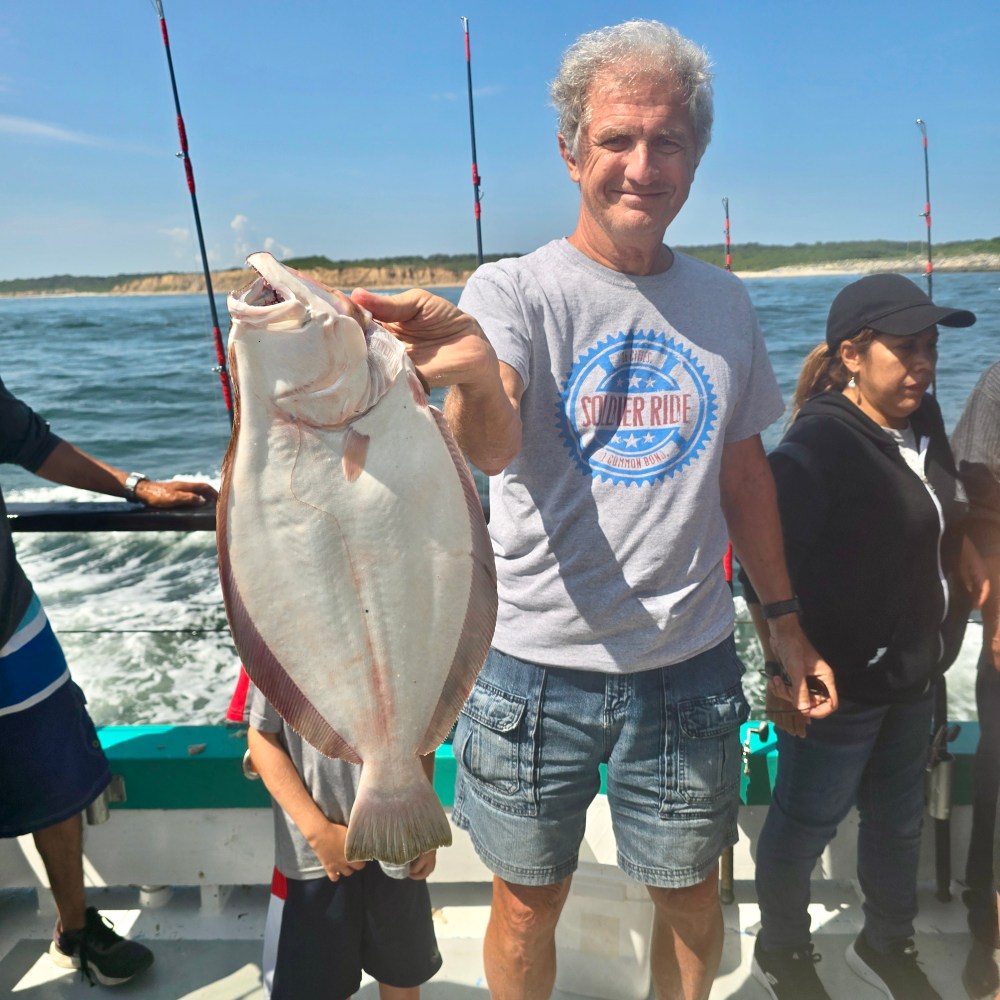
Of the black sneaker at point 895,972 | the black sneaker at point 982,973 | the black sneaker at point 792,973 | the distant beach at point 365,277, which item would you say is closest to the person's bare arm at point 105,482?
the distant beach at point 365,277

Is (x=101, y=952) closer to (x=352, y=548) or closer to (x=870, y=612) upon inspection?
(x=352, y=548)

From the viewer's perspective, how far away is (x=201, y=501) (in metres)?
2.42

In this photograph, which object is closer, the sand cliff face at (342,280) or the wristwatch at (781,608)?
the wristwatch at (781,608)

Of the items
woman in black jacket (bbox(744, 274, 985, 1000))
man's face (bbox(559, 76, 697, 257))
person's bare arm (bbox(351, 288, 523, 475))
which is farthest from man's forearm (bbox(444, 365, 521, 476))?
woman in black jacket (bbox(744, 274, 985, 1000))

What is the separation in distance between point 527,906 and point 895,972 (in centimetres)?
117

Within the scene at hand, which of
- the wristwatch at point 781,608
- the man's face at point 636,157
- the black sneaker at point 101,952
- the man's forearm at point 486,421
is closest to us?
the man's forearm at point 486,421

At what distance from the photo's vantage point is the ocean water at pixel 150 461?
6.38m

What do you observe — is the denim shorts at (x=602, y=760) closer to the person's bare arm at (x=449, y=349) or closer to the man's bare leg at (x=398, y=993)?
the man's bare leg at (x=398, y=993)

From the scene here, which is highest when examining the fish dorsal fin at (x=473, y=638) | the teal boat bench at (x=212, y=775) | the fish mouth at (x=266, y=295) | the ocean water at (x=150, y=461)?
the fish mouth at (x=266, y=295)

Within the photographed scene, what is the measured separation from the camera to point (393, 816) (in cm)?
124

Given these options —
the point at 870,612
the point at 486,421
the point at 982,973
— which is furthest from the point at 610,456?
the point at 982,973

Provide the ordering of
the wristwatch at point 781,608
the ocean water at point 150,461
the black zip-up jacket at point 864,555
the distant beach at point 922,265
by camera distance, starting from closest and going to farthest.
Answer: the wristwatch at point 781,608, the black zip-up jacket at point 864,555, the ocean water at point 150,461, the distant beach at point 922,265

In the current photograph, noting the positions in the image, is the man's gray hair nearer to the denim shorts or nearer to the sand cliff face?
the denim shorts

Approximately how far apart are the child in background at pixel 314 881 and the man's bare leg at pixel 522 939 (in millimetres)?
188
